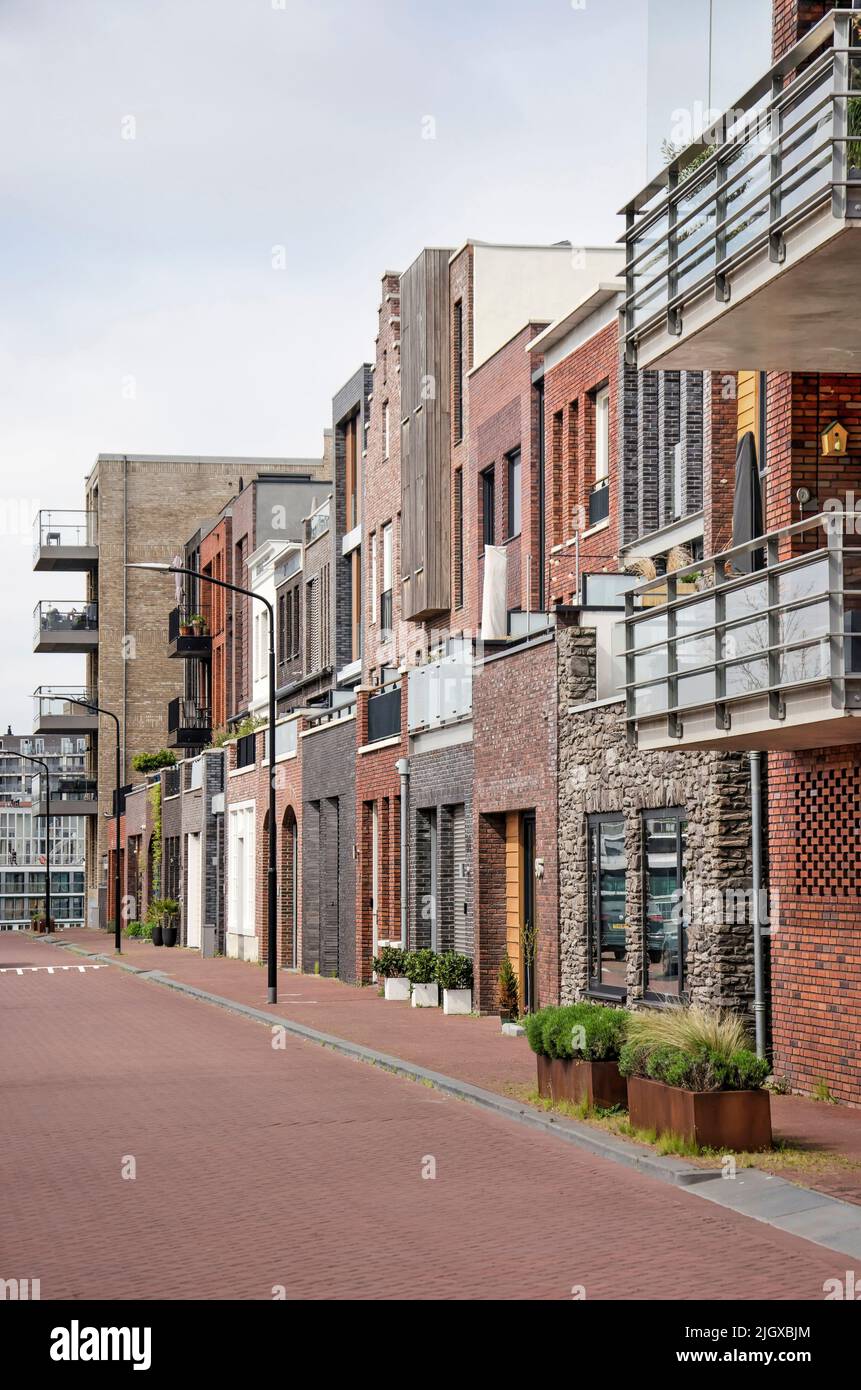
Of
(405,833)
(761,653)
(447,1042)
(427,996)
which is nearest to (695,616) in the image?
(761,653)

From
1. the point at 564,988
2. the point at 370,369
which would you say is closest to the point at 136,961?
the point at 370,369

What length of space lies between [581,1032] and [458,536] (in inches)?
819

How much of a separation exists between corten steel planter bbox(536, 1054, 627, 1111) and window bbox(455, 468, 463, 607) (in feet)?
65.6

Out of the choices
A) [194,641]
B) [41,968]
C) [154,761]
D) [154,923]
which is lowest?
[41,968]

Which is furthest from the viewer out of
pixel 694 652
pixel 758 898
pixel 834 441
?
pixel 758 898

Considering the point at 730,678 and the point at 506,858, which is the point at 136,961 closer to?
the point at 506,858

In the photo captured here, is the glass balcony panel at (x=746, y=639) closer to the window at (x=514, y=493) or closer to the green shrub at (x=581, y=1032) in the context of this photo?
the green shrub at (x=581, y=1032)

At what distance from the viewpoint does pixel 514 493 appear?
3222 centimetres

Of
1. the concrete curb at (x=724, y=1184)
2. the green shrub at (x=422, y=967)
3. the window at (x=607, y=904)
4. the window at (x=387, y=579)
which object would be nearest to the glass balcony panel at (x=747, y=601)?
the concrete curb at (x=724, y=1184)

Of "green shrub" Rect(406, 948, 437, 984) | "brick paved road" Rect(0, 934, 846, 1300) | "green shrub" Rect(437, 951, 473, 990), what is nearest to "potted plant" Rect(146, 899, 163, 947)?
"green shrub" Rect(406, 948, 437, 984)

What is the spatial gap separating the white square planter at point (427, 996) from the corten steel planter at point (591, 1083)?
14.1 metres

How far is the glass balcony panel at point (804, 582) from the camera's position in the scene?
14.5m

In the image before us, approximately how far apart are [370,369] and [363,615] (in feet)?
18.4

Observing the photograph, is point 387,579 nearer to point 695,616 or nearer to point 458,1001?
point 458,1001
